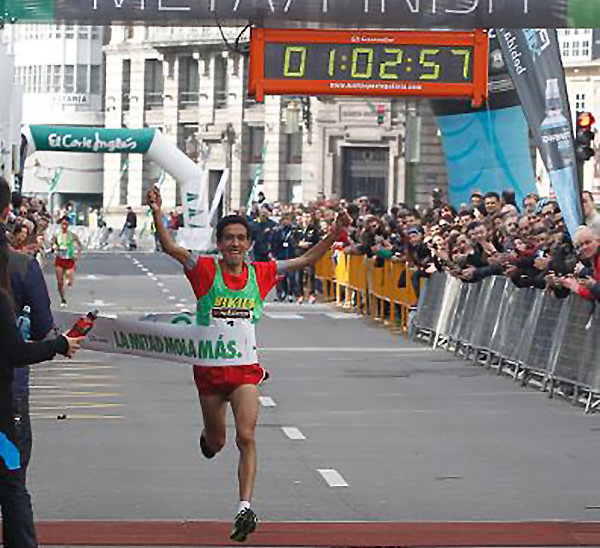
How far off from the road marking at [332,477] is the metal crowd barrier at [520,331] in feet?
16.9

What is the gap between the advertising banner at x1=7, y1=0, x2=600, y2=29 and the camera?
64.7ft

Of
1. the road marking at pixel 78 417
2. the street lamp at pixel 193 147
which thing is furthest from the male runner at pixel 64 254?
the street lamp at pixel 193 147

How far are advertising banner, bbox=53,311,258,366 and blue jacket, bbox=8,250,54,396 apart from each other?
1.96m

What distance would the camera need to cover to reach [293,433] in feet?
56.1

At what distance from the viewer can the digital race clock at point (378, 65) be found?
2470cm

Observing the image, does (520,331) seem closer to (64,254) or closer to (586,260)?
(586,260)

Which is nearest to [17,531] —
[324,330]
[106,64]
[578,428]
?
[578,428]

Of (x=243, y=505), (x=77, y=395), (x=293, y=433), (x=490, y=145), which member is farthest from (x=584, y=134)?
(x=243, y=505)

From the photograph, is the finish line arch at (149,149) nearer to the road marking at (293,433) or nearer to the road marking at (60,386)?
the road marking at (60,386)

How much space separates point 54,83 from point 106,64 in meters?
6.98

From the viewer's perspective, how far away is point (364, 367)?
2467cm

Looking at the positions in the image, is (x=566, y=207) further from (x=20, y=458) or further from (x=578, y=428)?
(x=20, y=458)

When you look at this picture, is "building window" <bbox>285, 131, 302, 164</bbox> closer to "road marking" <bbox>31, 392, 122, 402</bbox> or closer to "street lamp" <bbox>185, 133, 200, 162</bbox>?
"street lamp" <bbox>185, 133, 200, 162</bbox>

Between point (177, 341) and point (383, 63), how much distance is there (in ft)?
43.9
